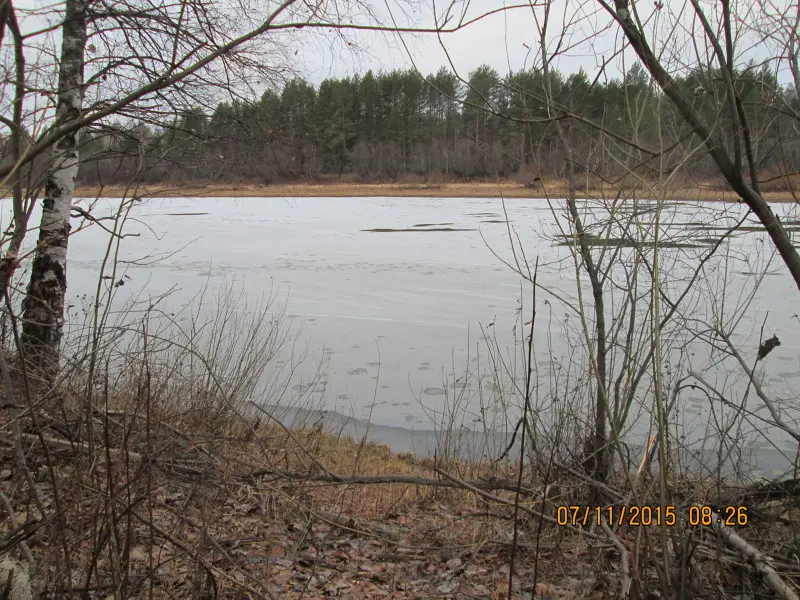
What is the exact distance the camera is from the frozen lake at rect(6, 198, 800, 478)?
226 inches

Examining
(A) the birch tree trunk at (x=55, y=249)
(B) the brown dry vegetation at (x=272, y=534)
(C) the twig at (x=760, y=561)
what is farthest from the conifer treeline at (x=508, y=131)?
(C) the twig at (x=760, y=561)

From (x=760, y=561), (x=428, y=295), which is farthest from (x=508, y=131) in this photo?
(x=428, y=295)

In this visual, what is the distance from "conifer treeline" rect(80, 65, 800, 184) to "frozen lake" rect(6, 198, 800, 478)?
454 millimetres

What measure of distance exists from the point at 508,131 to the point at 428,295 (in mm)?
5403

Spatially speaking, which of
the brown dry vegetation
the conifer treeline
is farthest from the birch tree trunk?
the brown dry vegetation

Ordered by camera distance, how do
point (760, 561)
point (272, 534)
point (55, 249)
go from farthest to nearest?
point (55, 249), point (272, 534), point (760, 561)

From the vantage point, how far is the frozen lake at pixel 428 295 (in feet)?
18.9

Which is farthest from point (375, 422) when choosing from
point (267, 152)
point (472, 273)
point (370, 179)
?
point (370, 179)

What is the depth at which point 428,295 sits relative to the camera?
11.2m

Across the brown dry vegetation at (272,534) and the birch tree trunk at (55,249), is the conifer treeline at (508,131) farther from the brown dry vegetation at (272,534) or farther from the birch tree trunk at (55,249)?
the brown dry vegetation at (272,534)

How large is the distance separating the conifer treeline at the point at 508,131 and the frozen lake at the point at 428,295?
1.49 feet

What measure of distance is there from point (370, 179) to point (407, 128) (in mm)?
9117
